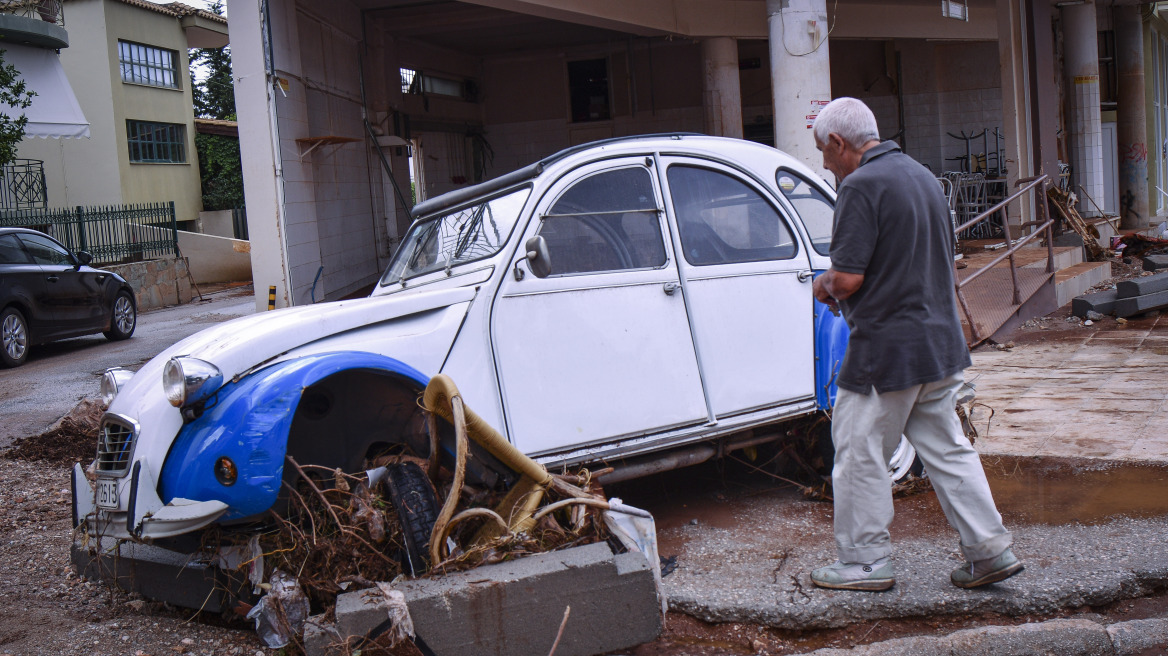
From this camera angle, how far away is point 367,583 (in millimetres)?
3238

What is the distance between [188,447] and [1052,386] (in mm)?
6253

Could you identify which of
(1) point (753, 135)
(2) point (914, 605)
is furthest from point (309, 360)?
(1) point (753, 135)

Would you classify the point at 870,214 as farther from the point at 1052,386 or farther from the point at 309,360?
the point at 1052,386

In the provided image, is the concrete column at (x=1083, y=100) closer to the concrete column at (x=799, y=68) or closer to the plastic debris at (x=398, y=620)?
the concrete column at (x=799, y=68)

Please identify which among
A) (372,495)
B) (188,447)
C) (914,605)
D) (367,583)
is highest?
(188,447)

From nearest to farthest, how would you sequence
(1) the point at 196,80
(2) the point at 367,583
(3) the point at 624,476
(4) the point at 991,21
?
(2) the point at 367,583, (3) the point at 624,476, (4) the point at 991,21, (1) the point at 196,80

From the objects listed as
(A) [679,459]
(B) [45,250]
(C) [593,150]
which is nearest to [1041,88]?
(C) [593,150]

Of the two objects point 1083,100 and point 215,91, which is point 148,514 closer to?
point 1083,100

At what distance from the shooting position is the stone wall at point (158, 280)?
724 inches

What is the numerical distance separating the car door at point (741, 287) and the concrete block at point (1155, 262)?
410 inches

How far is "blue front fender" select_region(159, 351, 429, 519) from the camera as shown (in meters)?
3.24

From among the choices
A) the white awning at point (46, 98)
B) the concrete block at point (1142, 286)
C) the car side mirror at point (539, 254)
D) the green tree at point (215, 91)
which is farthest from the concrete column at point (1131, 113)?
the green tree at point (215, 91)

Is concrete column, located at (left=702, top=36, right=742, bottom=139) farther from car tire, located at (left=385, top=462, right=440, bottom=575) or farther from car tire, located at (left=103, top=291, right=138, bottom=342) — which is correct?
car tire, located at (left=385, top=462, right=440, bottom=575)

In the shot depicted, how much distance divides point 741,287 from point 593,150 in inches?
38.5
